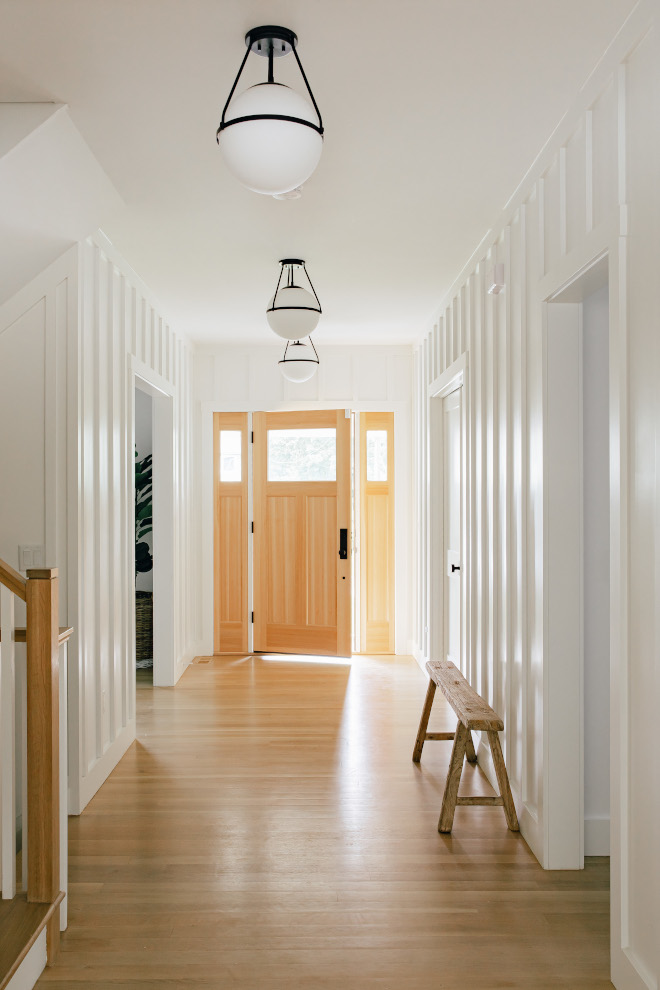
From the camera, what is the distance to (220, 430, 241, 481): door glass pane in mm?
6902

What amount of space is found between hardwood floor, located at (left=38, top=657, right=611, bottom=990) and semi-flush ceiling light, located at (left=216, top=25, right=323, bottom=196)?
7.33ft

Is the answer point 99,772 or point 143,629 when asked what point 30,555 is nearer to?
point 99,772

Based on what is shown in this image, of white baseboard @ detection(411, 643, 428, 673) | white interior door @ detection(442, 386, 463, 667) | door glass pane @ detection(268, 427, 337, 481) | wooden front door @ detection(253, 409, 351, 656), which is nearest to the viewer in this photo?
white interior door @ detection(442, 386, 463, 667)

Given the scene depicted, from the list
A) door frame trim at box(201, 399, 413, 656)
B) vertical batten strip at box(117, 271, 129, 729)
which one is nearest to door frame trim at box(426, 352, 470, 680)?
door frame trim at box(201, 399, 413, 656)

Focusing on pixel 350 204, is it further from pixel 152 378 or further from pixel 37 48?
pixel 152 378

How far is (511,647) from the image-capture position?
3.34 meters

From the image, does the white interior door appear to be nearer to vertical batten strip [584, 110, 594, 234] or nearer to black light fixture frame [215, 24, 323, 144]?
vertical batten strip [584, 110, 594, 234]

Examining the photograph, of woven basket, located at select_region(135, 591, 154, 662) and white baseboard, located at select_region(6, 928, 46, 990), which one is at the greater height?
woven basket, located at select_region(135, 591, 154, 662)

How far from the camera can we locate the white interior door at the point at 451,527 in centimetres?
526

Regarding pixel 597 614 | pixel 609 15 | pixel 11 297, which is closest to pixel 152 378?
pixel 11 297

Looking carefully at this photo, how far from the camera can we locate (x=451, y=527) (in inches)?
215

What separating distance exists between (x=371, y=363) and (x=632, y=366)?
487cm

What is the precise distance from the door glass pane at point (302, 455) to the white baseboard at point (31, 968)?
189 inches

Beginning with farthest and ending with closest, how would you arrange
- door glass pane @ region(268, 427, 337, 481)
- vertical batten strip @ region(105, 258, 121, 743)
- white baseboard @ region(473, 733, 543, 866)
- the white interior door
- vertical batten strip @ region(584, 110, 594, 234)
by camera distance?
door glass pane @ region(268, 427, 337, 481)
the white interior door
vertical batten strip @ region(105, 258, 121, 743)
white baseboard @ region(473, 733, 543, 866)
vertical batten strip @ region(584, 110, 594, 234)
